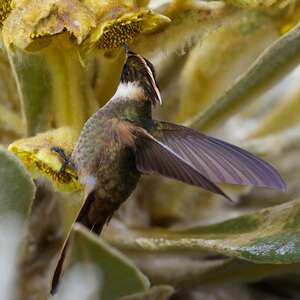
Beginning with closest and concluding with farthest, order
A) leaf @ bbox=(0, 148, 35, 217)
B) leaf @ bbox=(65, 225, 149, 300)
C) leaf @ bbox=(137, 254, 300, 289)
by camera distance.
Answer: leaf @ bbox=(65, 225, 149, 300)
leaf @ bbox=(0, 148, 35, 217)
leaf @ bbox=(137, 254, 300, 289)

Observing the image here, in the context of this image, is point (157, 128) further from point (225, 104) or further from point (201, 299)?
point (201, 299)

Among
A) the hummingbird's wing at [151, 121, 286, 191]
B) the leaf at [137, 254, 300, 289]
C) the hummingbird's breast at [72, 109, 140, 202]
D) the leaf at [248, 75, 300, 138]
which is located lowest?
the leaf at [137, 254, 300, 289]

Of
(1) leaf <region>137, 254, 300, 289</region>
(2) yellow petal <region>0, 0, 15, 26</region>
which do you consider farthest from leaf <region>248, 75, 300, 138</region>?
(2) yellow petal <region>0, 0, 15, 26</region>

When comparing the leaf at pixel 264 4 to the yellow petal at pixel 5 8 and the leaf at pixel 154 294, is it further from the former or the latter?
the leaf at pixel 154 294

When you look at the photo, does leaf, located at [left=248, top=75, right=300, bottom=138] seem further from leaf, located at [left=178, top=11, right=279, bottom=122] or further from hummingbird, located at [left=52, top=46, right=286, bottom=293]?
hummingbird, located at [left=52, top=46, right=286, bottom=293]

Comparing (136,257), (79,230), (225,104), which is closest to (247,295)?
(136,257)

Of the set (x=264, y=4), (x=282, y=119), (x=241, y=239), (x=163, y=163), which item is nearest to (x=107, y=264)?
(x=163, y=163)

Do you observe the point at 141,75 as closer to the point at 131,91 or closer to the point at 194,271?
the point at 131,91
